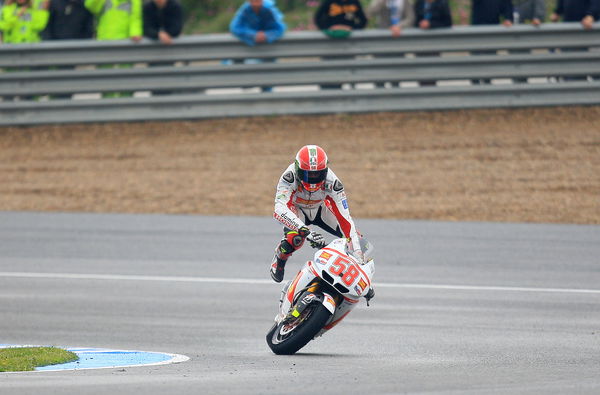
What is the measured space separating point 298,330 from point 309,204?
109 centimetres

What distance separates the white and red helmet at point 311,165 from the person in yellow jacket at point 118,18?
9.75m

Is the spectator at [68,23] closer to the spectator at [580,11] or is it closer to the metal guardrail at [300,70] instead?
the metal guardrail at [300,70]

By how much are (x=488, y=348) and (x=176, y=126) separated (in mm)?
10260

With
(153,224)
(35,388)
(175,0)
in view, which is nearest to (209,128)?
(175,0)

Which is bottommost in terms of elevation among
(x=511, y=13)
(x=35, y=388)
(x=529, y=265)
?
(x=529, y=265)

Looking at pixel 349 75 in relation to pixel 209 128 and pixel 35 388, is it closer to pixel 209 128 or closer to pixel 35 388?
pixel 209 128

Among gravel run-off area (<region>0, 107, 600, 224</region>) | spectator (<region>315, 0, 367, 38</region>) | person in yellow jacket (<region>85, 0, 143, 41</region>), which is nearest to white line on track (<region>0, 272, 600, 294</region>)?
gravel run-off area (<region>0, 107, 600, 224</region>)

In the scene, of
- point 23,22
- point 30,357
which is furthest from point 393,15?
point 30,357

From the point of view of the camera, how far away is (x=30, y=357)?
346 inches

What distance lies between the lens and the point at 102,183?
56.5ft

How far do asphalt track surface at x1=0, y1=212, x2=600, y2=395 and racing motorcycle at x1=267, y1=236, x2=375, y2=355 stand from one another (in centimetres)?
21

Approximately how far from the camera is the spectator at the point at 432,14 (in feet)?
59.9

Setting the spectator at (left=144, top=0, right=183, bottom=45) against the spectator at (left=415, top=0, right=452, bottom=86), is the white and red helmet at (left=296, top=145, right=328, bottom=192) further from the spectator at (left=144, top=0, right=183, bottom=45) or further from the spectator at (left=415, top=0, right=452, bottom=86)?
the spectator at (left=415, top=0, right=452, bottom=86)

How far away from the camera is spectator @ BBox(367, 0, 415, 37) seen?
60.5 feet
